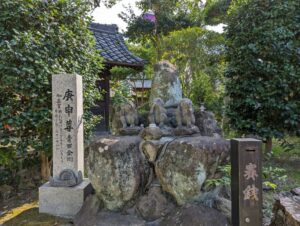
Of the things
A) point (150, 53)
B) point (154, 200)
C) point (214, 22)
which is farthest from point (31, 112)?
point (214, 22)

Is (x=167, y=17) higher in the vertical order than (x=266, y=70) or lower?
higher

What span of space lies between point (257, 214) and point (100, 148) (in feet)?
7.17

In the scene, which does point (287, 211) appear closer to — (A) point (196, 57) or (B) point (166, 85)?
(B) point (166, 85)

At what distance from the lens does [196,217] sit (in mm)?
3275

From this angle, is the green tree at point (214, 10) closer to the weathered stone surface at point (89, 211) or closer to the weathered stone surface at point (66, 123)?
the weathered stone surface at point (66, 123)

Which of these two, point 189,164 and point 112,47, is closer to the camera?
point 189,164

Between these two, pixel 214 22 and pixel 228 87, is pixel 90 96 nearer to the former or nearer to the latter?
pixel 228 87

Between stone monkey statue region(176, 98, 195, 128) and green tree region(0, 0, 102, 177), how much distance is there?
2.61m

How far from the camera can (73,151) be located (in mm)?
4652

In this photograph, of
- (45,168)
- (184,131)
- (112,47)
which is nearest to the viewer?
(184,131)

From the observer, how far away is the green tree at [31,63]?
4848mm

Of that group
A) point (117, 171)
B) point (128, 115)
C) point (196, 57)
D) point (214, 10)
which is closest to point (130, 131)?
point (128, 115)

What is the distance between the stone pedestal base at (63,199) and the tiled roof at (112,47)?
4.88 metres

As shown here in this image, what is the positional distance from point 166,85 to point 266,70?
268 centimetres
